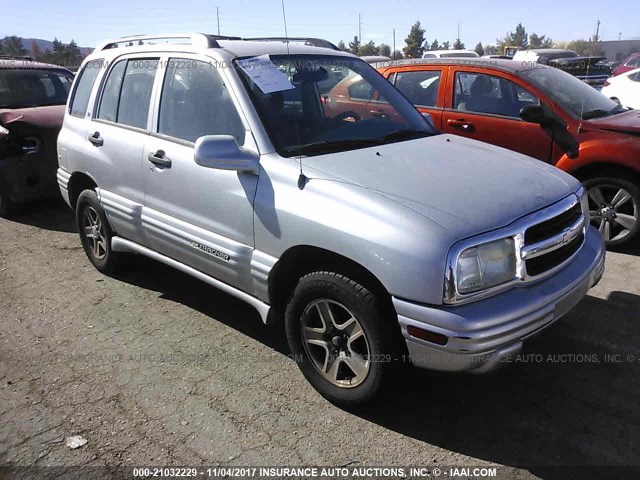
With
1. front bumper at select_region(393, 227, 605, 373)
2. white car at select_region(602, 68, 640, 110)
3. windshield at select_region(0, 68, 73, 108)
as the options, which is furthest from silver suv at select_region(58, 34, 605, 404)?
white car at select_region(602, 68, 640, 110)

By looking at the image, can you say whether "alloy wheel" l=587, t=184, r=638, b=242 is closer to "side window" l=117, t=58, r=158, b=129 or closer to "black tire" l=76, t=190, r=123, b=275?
"side window" l=117, t=58, r=158, b=129

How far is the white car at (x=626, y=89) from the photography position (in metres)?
10.2

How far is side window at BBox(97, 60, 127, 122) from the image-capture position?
439 centimetres

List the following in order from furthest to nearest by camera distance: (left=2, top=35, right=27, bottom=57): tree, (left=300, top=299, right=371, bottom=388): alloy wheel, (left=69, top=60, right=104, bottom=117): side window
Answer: (left=2, top=35, right=27, bottom=57): tree
(left=69, top=60, right=104, bottom=117): side window
(left=300, top=299, right=371, bottom=388): alloy wheel

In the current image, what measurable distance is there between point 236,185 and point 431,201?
1.17 metres

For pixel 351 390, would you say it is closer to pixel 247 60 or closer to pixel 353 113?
pixel 353 113

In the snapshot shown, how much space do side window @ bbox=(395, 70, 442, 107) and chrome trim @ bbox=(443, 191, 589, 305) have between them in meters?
3.49

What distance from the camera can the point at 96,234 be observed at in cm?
486

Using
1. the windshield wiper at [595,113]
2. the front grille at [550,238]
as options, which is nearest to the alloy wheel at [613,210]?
the windshield wiper at [595,113]

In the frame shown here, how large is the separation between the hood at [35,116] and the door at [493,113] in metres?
4.68

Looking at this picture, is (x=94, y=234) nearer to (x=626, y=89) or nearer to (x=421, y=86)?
(x=421, y=86)

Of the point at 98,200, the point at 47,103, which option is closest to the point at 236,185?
the point at 98,200

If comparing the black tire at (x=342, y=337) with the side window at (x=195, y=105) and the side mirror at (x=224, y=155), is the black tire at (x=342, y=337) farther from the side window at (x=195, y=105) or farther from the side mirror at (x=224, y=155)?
the side window at (x=195, y=105)

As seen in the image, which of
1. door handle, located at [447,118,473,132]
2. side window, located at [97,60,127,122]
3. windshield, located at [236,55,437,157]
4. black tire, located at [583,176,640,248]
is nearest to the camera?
windshield, located at [236,55,437,157]
